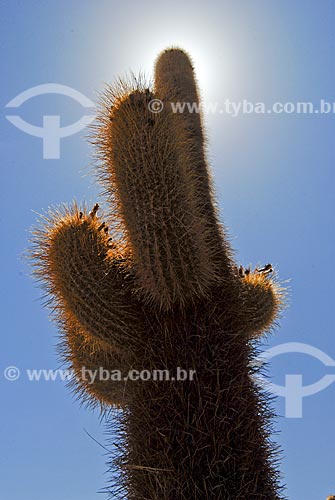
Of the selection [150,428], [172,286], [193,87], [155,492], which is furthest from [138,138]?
[155,492]

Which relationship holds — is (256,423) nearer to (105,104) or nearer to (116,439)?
(116,439)

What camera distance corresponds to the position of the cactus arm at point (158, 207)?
128 inches

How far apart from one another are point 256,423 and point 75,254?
4.95ft

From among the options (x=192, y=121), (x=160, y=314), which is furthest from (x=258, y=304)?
(x=192, y=121)

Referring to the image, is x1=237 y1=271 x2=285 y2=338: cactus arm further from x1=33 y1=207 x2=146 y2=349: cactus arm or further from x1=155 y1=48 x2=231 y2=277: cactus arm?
x1=33 y1=207 x2=146 y2=349: cactus arm

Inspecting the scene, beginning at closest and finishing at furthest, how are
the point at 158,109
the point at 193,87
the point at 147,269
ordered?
the point at 147,269
the point at 158,109
the point at 193,87

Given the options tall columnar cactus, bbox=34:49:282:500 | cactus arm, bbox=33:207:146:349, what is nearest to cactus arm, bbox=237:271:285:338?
tall columnar cactus, bbox=34:49:282:500

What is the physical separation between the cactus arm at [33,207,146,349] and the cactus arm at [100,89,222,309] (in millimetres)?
197

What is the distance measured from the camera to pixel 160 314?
3523 mm

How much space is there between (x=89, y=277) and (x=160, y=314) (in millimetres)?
520

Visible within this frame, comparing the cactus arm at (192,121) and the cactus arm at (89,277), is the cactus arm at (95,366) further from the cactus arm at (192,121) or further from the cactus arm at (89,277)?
the cactus arm at (192,121)

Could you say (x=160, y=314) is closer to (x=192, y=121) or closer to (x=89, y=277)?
(x=89, y=277)

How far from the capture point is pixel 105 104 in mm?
3691

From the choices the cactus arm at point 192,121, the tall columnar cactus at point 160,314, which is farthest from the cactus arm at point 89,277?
the cactus arm at point 192,121
